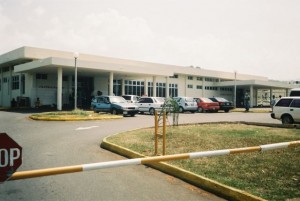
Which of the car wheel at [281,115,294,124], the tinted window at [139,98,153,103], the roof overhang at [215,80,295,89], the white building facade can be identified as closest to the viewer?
the car wheel at [281,115,294,124]

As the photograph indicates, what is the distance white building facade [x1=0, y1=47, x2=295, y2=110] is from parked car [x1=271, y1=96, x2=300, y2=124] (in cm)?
1885

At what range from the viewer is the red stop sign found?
3.19 metres

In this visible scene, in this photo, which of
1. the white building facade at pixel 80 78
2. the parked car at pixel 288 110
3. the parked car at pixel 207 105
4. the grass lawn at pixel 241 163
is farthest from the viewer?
the white building facade at pixel 80 78

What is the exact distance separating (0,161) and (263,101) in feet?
238

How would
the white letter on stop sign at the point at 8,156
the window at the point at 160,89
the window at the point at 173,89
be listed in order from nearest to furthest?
the white letter on stop sign at the point at 8,156, the window at the point at 160,89, the window at the point at 173,89

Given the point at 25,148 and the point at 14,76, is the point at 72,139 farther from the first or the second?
the point at 14,76

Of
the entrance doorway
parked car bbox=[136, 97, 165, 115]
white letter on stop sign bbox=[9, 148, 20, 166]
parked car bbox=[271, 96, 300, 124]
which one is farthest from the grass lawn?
the entrance doorway

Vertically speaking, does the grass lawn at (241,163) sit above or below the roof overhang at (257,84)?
below

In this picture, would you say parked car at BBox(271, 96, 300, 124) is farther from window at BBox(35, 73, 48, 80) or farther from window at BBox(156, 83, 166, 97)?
window at BBox(156, 83, 166, 97)

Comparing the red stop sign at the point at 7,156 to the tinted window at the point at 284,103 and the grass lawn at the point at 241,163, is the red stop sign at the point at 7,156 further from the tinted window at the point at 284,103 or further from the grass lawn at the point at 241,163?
the tinted window at the point at 284,103

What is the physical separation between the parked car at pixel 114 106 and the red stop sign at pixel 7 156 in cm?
1958

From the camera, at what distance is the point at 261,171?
661cm

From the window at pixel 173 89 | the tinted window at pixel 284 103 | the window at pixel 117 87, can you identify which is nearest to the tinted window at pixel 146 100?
the tinted window at pixel 284 103

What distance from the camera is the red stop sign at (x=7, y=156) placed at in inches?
Result: 126
